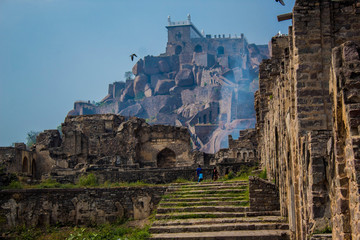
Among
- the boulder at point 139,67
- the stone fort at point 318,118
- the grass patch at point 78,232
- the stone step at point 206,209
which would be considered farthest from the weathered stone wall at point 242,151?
the boulder at point 139,67

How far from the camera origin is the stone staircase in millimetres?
14477

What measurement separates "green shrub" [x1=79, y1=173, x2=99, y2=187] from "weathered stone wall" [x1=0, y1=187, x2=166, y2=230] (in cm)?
227

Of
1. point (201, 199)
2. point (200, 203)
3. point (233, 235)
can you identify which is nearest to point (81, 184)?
point (201, 199)

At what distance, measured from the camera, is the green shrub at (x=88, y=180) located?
23922mm

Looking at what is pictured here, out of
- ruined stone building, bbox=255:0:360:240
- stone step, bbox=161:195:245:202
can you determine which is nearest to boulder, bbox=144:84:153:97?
stone step, bbox=161:195:245:202

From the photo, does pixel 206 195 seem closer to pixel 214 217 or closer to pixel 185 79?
pixel 214 217

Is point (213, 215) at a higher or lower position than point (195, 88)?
lower

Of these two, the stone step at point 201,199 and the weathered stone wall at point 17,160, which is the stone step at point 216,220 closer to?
the stone step at point 201,199

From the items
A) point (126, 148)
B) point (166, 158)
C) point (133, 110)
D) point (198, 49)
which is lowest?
point (166, 158)

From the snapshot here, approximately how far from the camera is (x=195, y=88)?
3949 inches

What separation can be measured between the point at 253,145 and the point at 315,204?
32.0 m

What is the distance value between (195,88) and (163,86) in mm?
7451

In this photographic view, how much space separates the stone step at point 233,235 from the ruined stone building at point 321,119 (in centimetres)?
79

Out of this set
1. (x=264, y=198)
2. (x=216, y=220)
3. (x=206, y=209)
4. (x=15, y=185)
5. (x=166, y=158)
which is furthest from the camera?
(x=166, y=158)
